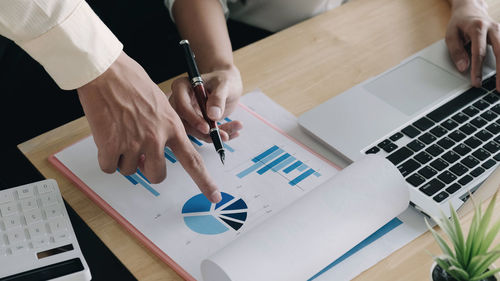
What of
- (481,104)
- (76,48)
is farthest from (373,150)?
(76,48)

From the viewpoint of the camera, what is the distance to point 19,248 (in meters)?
0.78

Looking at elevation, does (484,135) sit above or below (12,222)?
below

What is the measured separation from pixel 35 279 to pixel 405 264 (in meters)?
0.46

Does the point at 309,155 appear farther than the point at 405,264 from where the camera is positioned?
Yes

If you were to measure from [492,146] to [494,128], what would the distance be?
0.05 meters

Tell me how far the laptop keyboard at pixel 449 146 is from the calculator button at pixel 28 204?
1.61 feet

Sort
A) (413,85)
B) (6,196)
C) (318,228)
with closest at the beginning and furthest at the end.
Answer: (318,228) → (6,196) → (413,85)

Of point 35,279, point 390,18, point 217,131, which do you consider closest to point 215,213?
point 217,131

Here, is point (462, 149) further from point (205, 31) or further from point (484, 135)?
point (205, 31)

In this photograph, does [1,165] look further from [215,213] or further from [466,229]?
[466,229]

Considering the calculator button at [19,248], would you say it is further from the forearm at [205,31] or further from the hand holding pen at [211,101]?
the forearm at [205,31]

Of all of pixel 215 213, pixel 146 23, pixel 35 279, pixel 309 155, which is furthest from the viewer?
pixel 146 23

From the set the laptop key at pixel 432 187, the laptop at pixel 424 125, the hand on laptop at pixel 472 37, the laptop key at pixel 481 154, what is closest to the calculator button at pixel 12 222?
the laptop at pixel 424 125

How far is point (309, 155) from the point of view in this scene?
95 cm
